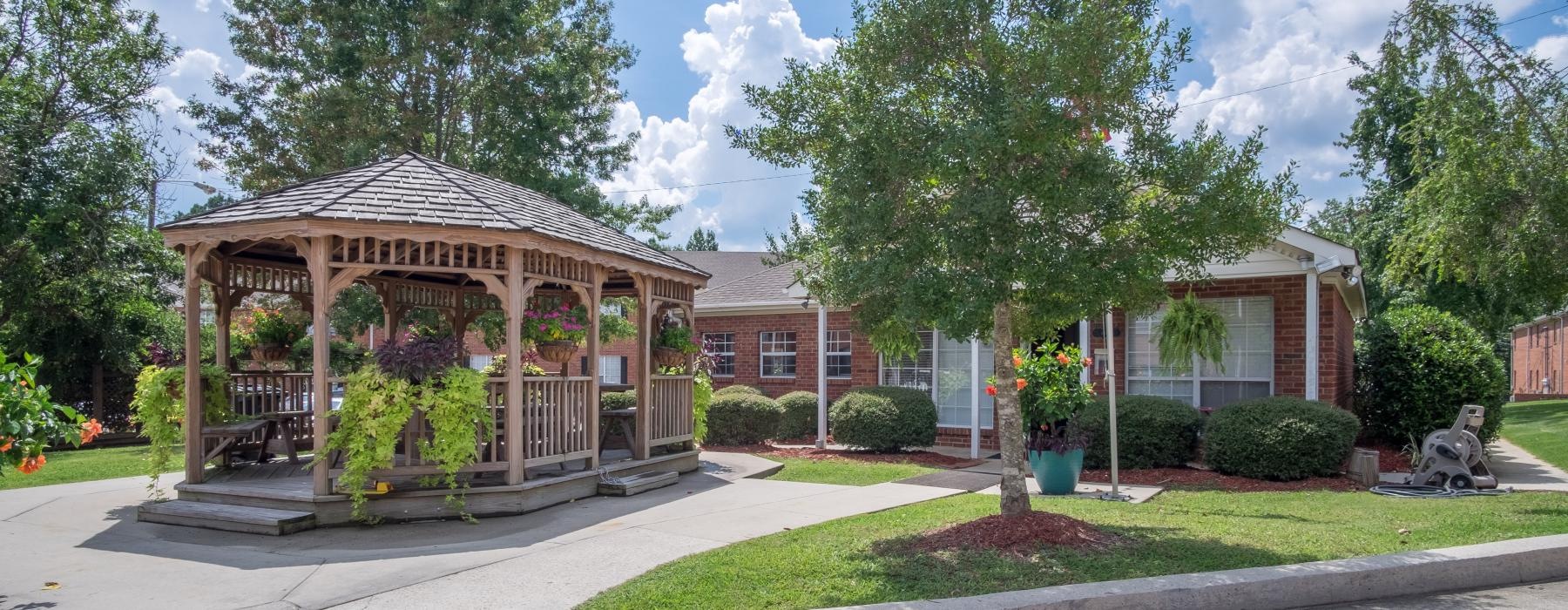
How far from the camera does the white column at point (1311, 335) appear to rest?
36.3ft

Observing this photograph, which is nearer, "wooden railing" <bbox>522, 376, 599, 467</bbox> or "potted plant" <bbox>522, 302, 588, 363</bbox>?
"wooden railing" <bbox>522, 376, 599, 467</bbox>

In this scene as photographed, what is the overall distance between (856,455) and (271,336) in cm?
781

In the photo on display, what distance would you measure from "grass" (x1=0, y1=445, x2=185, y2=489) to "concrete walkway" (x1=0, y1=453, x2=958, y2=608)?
4.90 ft

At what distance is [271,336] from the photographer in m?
9.77

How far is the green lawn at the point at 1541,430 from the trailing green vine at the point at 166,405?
51.4 feet

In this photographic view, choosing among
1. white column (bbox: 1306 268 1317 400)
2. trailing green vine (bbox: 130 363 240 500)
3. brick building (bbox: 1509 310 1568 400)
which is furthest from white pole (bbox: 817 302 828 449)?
brick building (bbox: 1509 310 1568 400)

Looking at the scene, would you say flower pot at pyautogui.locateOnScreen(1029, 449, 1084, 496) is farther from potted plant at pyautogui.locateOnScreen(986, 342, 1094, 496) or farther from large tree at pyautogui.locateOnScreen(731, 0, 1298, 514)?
large tree at pyautogui.locateOnScreen(731, 0, 1298, 514)

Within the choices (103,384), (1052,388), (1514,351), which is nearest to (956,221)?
(1052,388)

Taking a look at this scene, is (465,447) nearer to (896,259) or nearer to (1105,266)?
(896,259)

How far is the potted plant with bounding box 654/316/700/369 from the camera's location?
10602 millimetres

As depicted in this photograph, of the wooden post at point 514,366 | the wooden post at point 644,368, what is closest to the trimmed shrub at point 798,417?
the wooden post at point 644,368

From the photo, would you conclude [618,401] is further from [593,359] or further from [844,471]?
[593,359]

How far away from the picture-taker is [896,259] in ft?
20.2

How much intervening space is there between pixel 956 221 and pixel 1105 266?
1.05 meters
